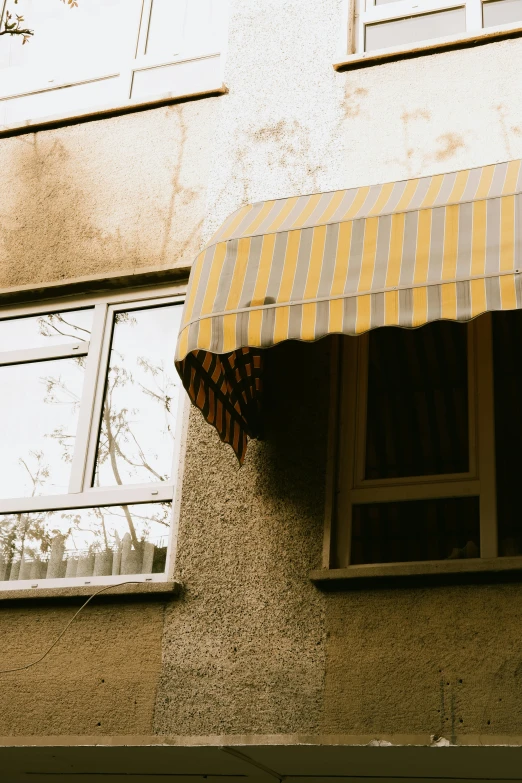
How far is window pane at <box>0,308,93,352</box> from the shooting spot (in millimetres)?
8070

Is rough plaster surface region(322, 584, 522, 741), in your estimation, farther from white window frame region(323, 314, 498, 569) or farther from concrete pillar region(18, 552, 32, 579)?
concrete pillar region(18, 552, 32, 579)

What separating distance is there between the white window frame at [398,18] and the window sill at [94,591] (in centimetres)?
457

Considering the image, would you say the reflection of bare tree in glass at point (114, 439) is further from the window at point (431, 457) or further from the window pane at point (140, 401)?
the window at point (431, 457)

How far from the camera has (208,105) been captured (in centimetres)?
849

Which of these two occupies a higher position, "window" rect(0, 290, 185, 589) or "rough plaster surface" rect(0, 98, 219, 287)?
"rough plaster surface" rect(0, 98, 219, 287)

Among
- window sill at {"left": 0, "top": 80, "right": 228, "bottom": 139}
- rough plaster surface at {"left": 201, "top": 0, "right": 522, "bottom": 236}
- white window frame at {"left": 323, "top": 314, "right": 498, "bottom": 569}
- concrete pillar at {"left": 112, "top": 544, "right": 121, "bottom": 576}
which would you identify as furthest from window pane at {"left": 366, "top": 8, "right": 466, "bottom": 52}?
concrete pillar at {"left": 112, "top": 544, "right": 121, "bottom": 576}

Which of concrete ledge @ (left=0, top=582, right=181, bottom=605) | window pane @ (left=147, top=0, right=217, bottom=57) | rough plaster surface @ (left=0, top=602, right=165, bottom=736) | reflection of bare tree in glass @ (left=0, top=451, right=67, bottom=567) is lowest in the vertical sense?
rough plaster surface @ (left=0, top=602, right=165, bottom=736)

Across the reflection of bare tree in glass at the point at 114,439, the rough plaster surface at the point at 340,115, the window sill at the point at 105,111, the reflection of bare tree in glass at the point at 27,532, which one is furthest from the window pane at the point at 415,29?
the reflection of bare tree in glass at the point at 27,532

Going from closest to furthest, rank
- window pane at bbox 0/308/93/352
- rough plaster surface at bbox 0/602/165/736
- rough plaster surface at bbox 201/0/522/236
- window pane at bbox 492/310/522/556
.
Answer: rough plaster surface at bbox 0/602/165/736 → window pane at bbox 492/310/522/556 → rough plaster surface at bbox 201/0/522/236 → window pane at bbox 0/308/93/352

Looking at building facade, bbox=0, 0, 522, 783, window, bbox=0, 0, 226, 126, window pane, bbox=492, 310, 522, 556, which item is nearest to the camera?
building facade, bbox=0, 0, 522, 783

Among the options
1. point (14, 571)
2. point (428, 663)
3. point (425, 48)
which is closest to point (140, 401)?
point (14, 571)

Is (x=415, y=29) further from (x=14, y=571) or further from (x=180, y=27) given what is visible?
(x=14, y=571)

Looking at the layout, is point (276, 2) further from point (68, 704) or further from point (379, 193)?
point (68, 704)

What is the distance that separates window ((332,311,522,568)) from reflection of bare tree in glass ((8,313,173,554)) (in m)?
1.42
